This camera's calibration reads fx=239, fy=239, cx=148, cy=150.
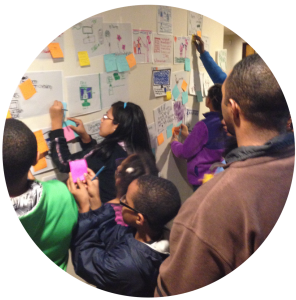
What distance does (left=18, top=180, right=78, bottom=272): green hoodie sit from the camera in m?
0.72

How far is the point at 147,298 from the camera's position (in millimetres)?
742

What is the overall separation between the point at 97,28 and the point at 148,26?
0.61 ft

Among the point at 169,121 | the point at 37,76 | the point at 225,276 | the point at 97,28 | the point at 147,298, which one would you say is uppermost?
the point at 97,28

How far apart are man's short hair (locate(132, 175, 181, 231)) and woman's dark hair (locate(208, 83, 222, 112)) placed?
31cm

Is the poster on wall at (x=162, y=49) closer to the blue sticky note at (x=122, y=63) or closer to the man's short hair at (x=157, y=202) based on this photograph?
the blue sticky note at (x=122, y=63)

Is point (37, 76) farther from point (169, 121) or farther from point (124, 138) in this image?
point (169, 121)

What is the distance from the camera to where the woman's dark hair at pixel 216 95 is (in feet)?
2.60

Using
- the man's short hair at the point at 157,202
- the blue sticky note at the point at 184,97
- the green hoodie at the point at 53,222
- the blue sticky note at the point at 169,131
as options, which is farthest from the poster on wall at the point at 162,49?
the green hoodie at the point at 53,222

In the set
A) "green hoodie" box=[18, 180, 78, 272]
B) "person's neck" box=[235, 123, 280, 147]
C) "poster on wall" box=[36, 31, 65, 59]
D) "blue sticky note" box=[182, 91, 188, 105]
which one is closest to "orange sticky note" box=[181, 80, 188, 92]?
"blue sticky note" box=[182, 91, 188, 105]

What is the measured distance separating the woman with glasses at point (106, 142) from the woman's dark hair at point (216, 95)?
0.26 meters

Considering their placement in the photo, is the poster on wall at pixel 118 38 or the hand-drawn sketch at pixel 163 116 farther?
the hand-drawn sketch at pixel 163 116

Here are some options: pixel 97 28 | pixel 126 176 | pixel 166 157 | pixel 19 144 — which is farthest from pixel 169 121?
Answer: pixel 19 144

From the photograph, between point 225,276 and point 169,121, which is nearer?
point 225,276

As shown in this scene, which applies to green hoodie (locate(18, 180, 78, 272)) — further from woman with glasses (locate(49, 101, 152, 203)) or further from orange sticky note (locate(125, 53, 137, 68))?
orange sticky note (locate(125, 53, 137, 68))
